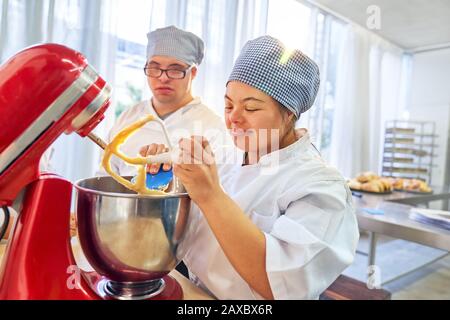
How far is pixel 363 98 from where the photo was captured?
125 inches

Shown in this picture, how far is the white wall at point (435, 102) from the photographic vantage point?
343cm

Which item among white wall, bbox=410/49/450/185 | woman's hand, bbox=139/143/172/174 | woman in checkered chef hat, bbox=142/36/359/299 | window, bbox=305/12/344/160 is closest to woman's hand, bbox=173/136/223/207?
woman in checkered chef hat, bbox=142/36/359/299

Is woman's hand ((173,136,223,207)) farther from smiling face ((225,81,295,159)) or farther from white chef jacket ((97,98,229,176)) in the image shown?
white chef jacket ((97,98,229,176))

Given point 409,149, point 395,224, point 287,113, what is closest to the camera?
point 287,113

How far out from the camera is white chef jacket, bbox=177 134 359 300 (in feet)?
1.57

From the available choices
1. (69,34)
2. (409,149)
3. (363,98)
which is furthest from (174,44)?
(409,149)

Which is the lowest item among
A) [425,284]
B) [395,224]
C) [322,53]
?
[425,284]

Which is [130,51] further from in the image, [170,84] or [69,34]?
[170,84]

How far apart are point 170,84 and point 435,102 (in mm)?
3561

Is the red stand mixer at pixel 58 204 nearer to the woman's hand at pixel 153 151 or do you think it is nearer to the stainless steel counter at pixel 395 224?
the woman's hand at pixel 153 151

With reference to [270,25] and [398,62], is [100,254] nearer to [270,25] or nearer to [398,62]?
[270,25]

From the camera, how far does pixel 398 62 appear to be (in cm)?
349
